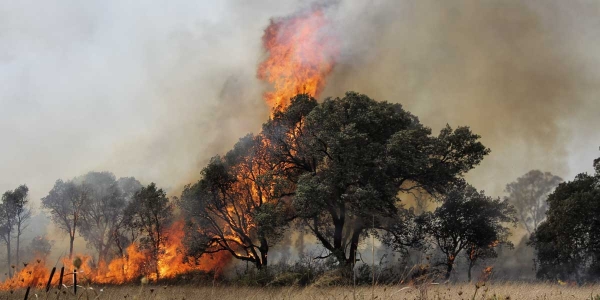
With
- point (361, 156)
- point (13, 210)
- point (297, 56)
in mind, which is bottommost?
point (361, 156)

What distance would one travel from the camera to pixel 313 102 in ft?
107

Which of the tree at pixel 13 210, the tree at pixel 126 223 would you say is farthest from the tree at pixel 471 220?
the tree at pixel 13 210

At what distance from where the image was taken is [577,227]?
100 ft

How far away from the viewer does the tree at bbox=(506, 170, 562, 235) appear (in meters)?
68.2

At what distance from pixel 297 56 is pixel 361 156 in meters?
15.2

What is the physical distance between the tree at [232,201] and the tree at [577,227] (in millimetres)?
22407

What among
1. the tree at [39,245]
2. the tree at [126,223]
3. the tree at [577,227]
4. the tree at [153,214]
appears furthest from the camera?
the tree at [39,245]

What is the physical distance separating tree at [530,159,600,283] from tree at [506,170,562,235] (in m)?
37.2

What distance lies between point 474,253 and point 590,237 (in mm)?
9056

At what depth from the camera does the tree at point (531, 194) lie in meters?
68.2

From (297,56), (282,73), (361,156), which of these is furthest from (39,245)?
(361,156)

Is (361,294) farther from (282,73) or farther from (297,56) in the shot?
(297,56)

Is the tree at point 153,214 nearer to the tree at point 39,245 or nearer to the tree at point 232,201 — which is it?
the tree at point 232,201

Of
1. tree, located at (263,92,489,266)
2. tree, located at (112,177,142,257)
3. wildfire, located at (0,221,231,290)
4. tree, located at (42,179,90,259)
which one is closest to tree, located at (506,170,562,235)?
tree, located at (263,92,489,266)
